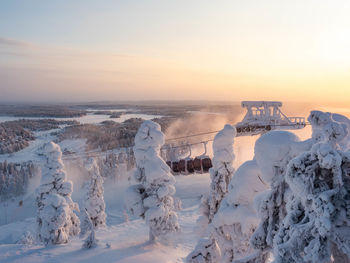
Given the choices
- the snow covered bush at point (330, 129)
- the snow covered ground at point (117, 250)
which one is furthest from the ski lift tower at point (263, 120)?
the snow covered bush at point (330, 129)

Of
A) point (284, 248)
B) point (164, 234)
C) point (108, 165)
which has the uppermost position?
point (284, 248)

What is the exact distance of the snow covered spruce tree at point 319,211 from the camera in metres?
1.89

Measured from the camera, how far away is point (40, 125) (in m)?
125

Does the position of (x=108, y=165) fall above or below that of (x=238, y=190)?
below

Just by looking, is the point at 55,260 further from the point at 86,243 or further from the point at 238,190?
the point at 238,190

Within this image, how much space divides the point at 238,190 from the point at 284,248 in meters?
3.00

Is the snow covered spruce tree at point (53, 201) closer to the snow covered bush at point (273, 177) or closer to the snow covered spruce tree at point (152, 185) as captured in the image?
the snow covered spruce tree at point (152, 185)

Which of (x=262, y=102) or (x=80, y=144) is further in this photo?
(x=80, y=144)

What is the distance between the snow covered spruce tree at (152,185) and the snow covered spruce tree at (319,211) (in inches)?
419

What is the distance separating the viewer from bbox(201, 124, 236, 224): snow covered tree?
33.0 ft

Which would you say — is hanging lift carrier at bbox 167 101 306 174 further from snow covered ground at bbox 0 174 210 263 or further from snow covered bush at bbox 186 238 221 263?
snow covered bush at bbox 186 238 221 263

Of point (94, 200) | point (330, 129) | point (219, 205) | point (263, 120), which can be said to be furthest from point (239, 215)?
point (94, 200)

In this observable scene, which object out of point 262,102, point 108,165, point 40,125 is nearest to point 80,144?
point 108,165

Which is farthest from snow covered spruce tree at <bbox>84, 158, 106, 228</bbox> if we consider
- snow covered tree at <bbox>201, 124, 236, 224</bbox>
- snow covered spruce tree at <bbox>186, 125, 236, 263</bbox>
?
snow covered tree at <bbox>201, 124, 236, 224</bbox>
